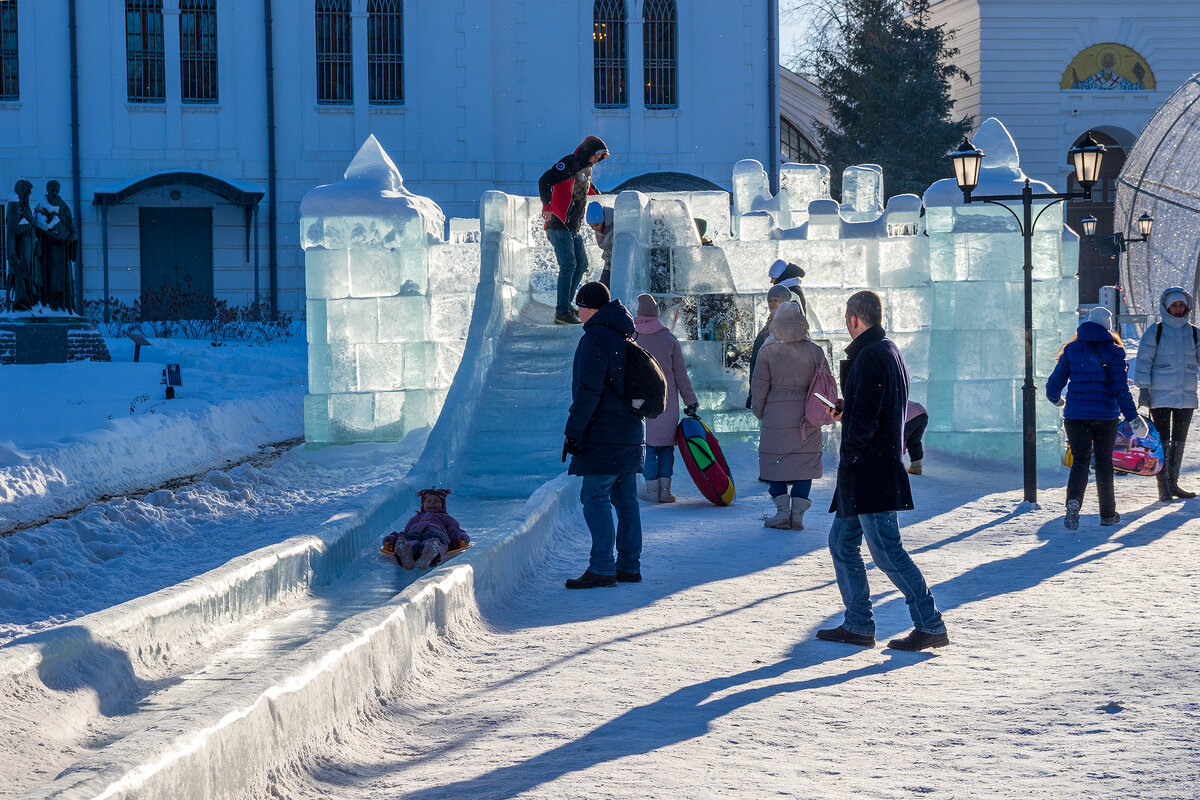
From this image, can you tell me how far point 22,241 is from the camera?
63.9ft

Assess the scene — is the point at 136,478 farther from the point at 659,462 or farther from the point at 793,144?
the point at 793,144

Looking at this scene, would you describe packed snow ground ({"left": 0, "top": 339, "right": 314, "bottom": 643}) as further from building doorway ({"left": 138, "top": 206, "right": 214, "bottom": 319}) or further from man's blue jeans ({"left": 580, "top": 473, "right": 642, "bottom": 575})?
building doorway ({"left": 138, "top": 206, "right": 214, "bottom": 319})

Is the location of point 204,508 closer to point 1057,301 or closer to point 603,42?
point 1057,301

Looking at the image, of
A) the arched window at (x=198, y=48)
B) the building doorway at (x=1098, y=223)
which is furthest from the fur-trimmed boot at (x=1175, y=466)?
the building doorway at (x=1098, y=223)

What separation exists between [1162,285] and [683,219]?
13187 millimetres

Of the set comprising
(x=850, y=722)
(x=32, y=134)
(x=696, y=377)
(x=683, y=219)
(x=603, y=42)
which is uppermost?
(x=603, y=42)

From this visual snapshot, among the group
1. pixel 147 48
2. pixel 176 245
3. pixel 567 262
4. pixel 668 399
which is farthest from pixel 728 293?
pixel 147 48

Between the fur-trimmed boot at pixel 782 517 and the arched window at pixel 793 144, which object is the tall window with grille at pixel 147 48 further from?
the fur-trimmed boot at pixel 782 517

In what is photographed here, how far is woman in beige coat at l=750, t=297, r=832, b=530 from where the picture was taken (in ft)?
28.8

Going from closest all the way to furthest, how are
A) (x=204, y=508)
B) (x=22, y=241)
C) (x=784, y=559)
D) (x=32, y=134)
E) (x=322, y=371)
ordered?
(x=784, y=559) → (x=204, y=508) → (x=322, y=371) → (x=22, y=241) → (x=32, y=134)

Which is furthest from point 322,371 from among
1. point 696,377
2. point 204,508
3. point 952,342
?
point 952,342

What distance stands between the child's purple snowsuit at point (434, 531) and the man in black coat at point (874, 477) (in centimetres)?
294

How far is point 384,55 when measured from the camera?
2752cm

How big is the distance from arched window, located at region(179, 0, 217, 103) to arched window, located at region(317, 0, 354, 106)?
7.48 ft
